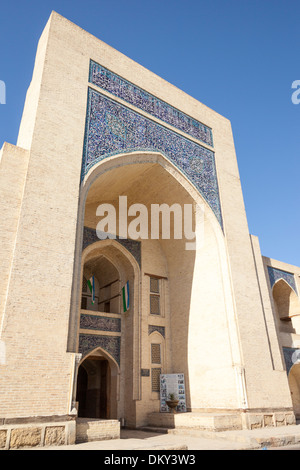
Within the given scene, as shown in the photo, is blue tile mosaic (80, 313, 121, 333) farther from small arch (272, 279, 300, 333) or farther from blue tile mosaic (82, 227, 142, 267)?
small arch (272, 279, 300, 333)

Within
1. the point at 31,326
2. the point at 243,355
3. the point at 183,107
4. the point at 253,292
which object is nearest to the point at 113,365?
the point at 243,355

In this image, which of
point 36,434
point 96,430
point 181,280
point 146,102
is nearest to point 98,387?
point 181,280

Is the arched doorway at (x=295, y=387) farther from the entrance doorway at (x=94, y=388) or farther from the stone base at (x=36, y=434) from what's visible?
the stone base at (x=36, y=434)

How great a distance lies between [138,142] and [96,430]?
5459 mm

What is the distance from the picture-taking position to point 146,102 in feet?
27.6

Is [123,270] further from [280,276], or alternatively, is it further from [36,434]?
[36,434]

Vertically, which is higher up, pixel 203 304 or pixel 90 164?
pixel 90 164

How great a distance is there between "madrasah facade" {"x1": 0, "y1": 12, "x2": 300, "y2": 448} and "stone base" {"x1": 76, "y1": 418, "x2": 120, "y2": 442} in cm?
2

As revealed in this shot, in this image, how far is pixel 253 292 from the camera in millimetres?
8086

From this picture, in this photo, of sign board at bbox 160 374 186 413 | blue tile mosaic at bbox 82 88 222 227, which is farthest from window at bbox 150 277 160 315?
blue tile mosaic at bbox 82 88 222 227

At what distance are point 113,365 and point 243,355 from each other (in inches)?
123

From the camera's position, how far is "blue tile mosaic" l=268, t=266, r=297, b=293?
10164 mm

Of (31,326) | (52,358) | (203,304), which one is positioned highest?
(203,304)
